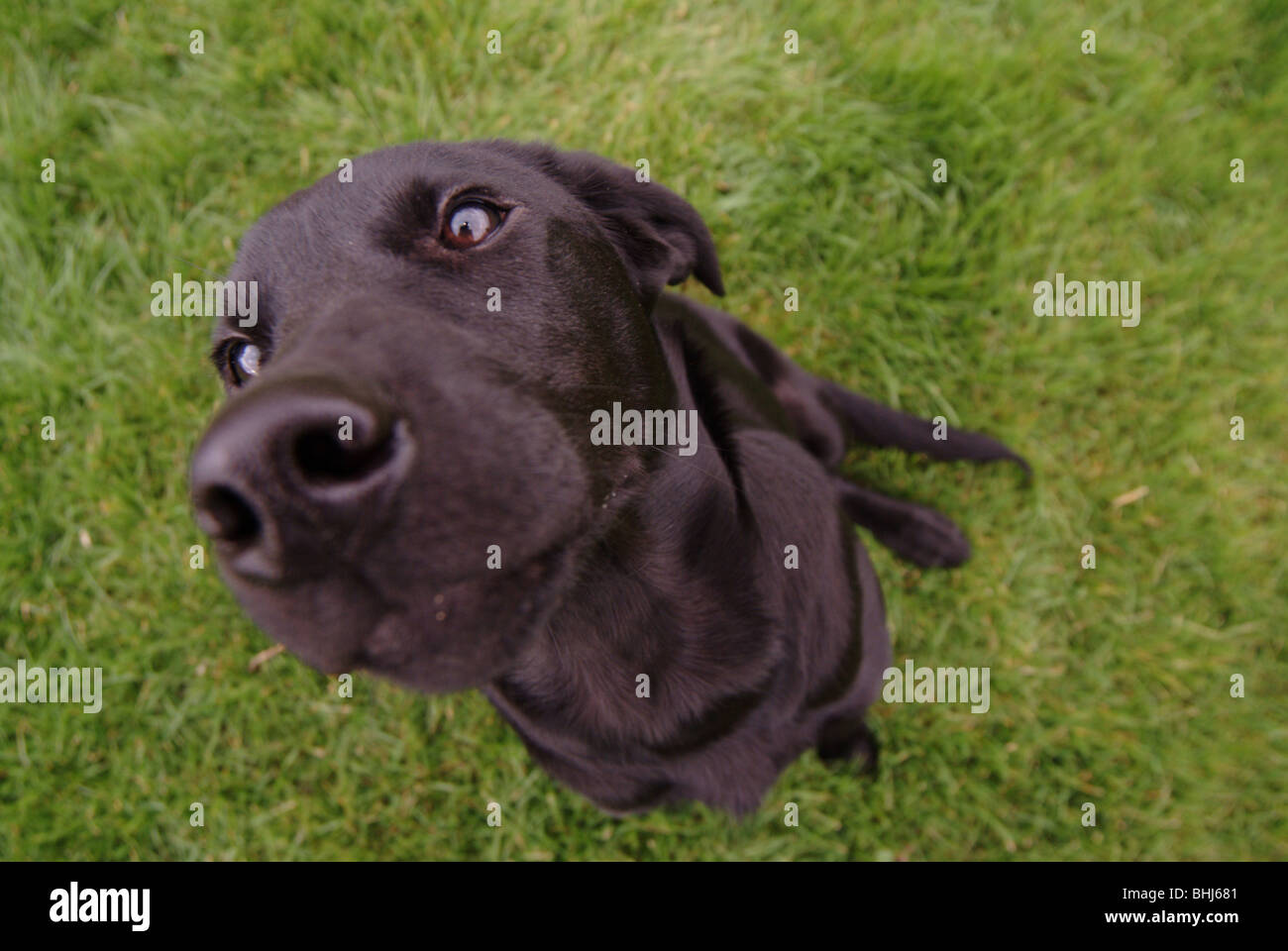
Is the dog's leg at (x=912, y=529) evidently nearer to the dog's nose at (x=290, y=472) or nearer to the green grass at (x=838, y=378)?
the green grass at (x=838, y=378)

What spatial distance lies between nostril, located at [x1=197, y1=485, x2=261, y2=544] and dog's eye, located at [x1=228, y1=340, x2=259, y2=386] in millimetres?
754

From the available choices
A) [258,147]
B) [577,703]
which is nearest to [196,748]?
[577,703]

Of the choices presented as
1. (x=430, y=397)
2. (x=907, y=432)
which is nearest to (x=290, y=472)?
(x=430, y=397)

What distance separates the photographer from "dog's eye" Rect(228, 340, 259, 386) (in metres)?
1.57

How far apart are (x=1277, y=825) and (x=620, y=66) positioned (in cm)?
368

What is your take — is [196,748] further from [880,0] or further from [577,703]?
[880,0]

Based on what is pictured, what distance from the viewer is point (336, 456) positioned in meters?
0.89

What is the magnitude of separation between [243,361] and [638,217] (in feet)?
3.00

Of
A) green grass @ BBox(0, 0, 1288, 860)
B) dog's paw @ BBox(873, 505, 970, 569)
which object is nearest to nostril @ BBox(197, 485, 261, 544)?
green grass @ BBox(0, 0, 1288, 860)

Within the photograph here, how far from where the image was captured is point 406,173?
1400mm

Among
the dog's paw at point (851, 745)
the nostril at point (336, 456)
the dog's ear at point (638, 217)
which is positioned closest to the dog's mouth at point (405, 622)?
the nostril at point (336, 456)

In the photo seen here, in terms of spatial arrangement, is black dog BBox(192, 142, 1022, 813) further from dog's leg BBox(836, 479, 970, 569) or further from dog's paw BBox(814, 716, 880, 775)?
dog's leg BBox(836, 479, 970, 569)

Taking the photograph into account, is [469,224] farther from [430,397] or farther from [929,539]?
A: [929,539]
